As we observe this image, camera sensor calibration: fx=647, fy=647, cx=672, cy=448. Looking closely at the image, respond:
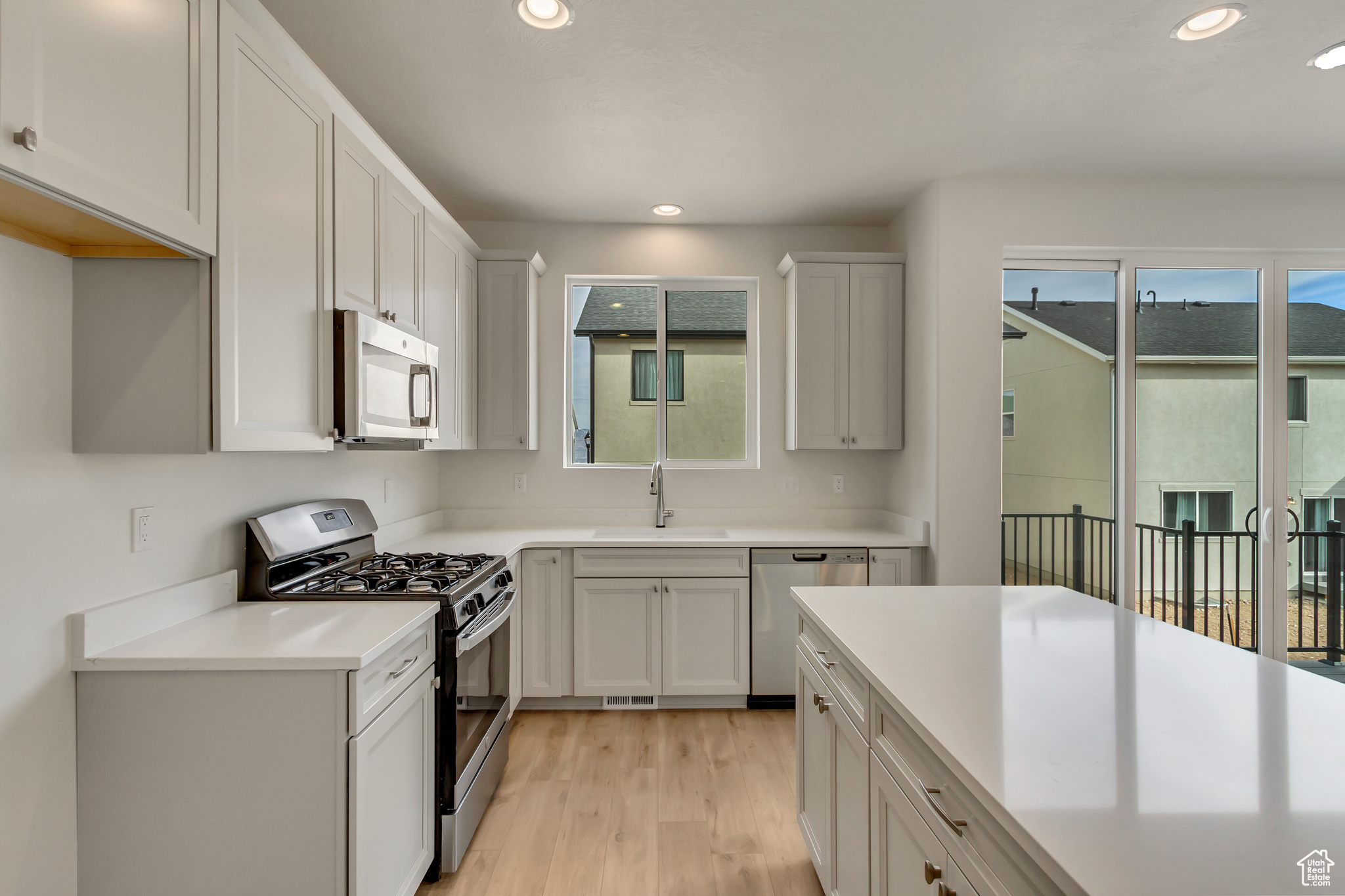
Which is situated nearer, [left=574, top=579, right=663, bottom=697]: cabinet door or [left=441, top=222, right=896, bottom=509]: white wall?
[left=574, top=579, right=663, bottom=697]: cabinet door

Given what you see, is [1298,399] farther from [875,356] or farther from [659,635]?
[659,635]

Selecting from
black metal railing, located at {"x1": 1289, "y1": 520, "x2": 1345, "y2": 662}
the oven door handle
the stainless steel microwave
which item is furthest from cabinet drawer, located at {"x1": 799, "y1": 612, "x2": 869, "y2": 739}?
black metal railing, located at {"x1": 1289, "y1": 520, "x2": 1345, "y2": 662}

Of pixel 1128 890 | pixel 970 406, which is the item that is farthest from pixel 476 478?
pixel 1128 890

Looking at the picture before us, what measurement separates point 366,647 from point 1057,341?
337 cm

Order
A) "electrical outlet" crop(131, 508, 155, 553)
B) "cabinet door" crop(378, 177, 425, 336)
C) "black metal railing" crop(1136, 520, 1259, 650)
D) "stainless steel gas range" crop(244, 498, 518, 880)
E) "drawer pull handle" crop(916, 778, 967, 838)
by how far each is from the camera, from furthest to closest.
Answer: "black metal railing" crop(1136, 520, 1259, 650), "cabinet door" crop(378, 177, 425, 336), "stainless steel gas range" crop(244, 498, 518, 880), "electrical outlet" crop(131, 508, 155, 553), "drawer pull handle" crop(916, 778, 967, 838)

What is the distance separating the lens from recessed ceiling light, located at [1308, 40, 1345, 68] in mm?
2104

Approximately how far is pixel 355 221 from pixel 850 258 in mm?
2507

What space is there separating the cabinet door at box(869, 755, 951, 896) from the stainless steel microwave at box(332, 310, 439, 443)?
165 centimetres

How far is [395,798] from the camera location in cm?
169

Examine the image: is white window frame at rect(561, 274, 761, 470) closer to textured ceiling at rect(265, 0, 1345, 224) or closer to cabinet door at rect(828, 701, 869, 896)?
textured ceiling at rect(265, 0, 1345, 224)

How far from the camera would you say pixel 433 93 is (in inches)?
93.5

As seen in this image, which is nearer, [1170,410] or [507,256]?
[1170,410]

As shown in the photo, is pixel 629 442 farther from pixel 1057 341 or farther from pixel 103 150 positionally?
pixel 103 150

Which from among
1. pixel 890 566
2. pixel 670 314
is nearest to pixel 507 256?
pixel 670 314
